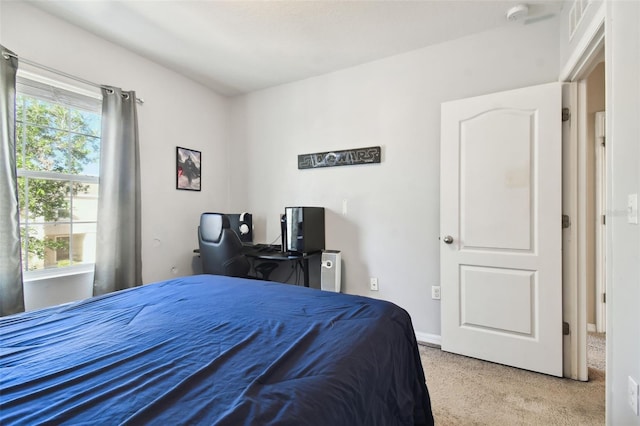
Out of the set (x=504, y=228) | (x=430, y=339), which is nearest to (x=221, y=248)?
(x=430, y=339)

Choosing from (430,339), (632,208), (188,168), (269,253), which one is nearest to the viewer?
(632,208)

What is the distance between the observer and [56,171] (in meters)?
2.21

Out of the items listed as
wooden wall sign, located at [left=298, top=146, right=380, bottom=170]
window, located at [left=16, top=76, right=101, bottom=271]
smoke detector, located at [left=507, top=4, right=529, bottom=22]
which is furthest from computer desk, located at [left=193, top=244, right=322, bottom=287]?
smoke detector, located at [left=507, top=4, right=529, bottom=22]

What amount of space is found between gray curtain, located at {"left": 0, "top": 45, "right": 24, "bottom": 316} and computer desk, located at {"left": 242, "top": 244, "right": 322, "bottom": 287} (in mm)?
1484

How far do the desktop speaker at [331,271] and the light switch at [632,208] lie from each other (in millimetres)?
1990

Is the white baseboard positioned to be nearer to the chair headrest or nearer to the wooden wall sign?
the wooden wall sign

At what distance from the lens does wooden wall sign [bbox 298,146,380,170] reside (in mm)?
2725

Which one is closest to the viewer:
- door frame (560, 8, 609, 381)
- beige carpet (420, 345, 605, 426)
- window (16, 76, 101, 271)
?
beige carpet (420, 345, 605, 426)

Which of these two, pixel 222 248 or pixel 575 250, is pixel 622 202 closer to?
pixel 575 250

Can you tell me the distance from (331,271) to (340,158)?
1124 mm

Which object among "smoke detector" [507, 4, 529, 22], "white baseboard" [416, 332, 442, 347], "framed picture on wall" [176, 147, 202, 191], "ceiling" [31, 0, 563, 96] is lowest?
"white baseboard" [416, 332, 442, 347]

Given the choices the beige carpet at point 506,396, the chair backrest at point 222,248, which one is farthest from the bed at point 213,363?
the chair backrest at point 222,248

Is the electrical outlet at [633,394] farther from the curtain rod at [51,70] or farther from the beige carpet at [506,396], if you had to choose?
the curtain rod at [51,70]

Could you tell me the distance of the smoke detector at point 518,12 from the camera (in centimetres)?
197
